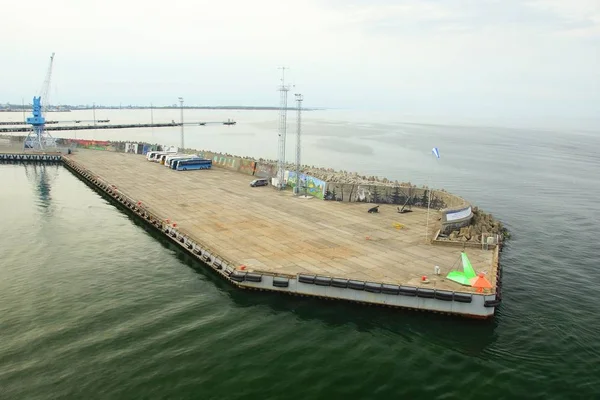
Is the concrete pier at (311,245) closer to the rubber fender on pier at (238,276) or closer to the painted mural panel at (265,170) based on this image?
the rubber fender on pier at (238,276)

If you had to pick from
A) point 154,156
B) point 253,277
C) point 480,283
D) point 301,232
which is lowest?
point 253,277

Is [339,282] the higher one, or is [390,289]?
[339,282]

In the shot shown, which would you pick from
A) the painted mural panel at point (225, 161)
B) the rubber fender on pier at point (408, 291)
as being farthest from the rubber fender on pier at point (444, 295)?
the painted mural panel at point (225, 161)

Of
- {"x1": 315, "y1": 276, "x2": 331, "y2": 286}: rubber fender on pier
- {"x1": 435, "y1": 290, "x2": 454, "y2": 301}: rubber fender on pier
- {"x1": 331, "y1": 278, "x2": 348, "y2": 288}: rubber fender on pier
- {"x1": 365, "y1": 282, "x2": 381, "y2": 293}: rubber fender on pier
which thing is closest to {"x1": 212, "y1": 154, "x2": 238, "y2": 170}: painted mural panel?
{"x1": 315, "y1": 276, "x2": 331, "y2": 286}: rubber fender on pier

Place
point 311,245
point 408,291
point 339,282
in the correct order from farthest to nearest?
point 311,245 → point 339,282 → point 408,291

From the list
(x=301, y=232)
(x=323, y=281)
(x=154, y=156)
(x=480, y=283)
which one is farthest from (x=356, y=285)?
(x=154, y=156)

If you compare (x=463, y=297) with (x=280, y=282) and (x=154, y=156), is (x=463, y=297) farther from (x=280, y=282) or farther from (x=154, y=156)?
(x=154, y=156)

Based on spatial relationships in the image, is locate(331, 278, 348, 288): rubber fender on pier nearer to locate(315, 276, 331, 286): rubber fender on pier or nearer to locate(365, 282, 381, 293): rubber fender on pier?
locate(315, 276, 331, 286): rubber fender on pier

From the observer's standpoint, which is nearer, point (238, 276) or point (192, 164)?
point (238, 276)

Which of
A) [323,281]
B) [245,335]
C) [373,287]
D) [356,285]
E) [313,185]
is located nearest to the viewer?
[245,335]
